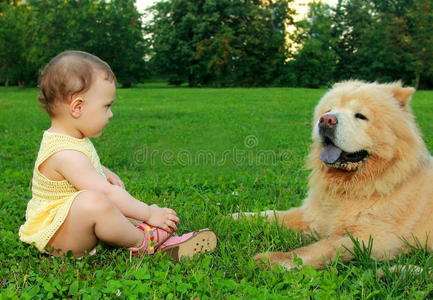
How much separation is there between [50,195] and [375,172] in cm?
228

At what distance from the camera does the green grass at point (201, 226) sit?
249 cm

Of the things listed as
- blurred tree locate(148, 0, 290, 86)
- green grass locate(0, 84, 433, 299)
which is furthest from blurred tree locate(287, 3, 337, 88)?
green grass locate(0, 84, 433, 299)

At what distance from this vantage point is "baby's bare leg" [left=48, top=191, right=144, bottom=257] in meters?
2.82

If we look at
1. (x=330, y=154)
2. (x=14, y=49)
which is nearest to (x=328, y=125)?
(x=330, y=154)

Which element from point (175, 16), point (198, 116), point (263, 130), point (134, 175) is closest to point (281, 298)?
point (134, 175)

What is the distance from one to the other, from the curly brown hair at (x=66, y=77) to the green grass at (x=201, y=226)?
104 cm

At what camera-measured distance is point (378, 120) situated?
335 cm

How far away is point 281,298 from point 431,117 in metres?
12.3

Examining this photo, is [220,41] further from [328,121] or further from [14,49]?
[328,121]

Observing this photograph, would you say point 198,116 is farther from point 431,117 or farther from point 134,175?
point 134,175

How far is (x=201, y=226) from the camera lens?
3.73 metres

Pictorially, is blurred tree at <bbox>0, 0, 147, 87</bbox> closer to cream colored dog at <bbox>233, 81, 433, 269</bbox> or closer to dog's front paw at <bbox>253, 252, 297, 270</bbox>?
cream colored dog at <bbox>233, 81, 433, 269</bbox>

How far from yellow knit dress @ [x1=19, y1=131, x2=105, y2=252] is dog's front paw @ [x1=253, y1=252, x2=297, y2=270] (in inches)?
48.2

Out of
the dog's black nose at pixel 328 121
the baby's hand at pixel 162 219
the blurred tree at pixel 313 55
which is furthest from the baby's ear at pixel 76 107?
the blurred tree at pixel 313 55
